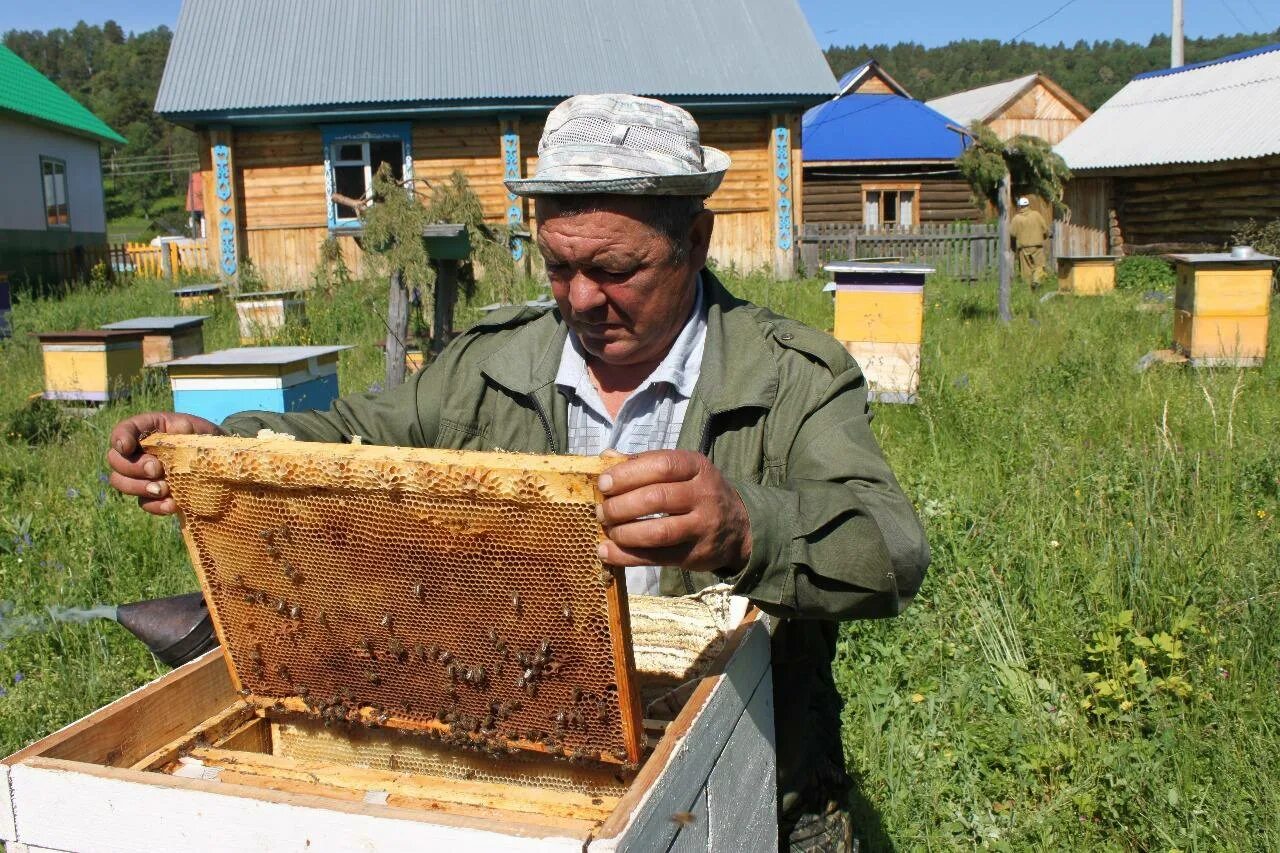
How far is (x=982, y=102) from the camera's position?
35969 millimetres

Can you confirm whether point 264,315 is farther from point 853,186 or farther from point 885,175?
point 885,175

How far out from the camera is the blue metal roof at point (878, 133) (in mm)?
23047

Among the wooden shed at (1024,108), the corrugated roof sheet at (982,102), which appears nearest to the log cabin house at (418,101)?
the corrugated roof sheet at (982,102)

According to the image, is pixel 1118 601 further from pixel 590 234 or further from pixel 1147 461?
pixel 590 234

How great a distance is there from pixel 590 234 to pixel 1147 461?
11.9 feet

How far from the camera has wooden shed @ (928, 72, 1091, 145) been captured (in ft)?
115

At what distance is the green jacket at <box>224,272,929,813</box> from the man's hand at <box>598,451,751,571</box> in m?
0.07

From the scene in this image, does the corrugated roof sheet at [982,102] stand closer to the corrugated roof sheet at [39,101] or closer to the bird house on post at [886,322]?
the corrugated roof sheet at [39,101]

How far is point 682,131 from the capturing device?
6.10ft

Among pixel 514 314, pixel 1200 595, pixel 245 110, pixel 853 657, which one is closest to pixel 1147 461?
pixel 1200 595

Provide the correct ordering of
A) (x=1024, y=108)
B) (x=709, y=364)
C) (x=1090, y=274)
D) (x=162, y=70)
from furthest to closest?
(x=162, y=70)
(x=1024, y=108)
(x=1090, y=274)
(x=709, y=364)

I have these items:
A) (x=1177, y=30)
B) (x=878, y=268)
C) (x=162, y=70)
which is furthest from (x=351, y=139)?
(x=162, y=70)

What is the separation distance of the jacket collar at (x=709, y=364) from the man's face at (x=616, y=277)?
10cm

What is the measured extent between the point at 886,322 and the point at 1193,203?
1362 cm
